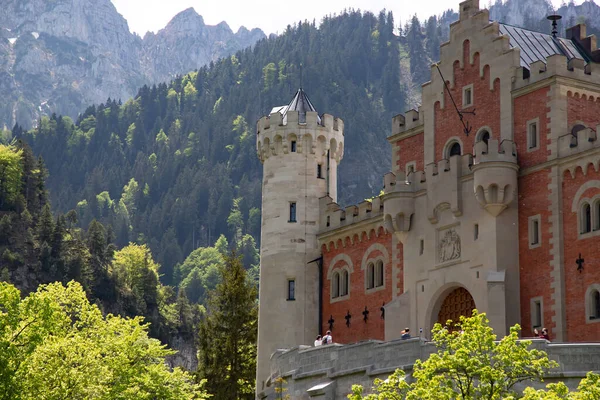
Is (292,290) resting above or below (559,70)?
below

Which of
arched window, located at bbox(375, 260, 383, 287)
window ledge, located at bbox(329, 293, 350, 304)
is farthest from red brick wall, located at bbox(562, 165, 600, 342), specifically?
window ledge, located at bbox(329, 293, 350, 304)

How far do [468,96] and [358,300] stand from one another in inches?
533

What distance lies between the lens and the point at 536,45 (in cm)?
6625

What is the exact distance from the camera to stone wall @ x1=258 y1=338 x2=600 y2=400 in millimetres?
45812

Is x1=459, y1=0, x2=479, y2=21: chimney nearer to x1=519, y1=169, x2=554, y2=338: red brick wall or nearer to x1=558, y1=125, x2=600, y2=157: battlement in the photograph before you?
x1=558, y1=125, x2=600, y2=157: battlement

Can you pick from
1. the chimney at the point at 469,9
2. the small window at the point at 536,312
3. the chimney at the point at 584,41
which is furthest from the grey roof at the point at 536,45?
the small window at the point at 536,312

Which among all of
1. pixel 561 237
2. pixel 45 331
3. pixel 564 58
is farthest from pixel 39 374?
pixel 564 58

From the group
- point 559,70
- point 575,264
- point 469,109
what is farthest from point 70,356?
point 559,70

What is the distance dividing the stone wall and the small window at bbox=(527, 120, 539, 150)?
14.0 m

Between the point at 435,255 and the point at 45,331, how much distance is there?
1914 cm

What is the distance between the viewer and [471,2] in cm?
6550

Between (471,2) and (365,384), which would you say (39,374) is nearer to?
(365,384)

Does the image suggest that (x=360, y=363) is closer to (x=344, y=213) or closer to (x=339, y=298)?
(x=339, y=298)

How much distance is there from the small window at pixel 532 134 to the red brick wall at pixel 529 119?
19 cm
